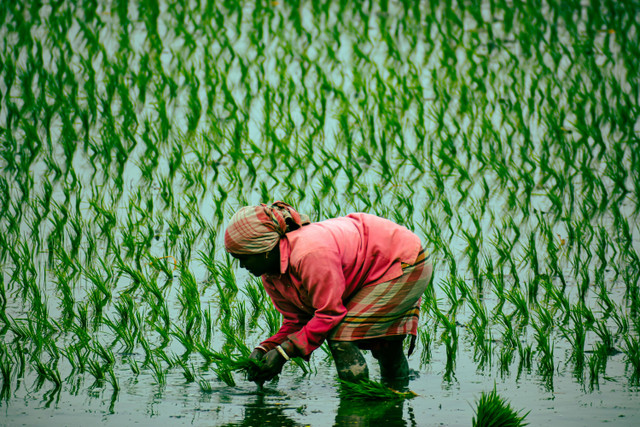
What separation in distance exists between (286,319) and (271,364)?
247 mm

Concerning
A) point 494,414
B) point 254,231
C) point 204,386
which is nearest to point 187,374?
point 204,386

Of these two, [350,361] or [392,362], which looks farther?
[392,362]

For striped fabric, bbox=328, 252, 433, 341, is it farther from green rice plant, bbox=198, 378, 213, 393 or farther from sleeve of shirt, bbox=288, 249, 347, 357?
green rice plant, bbox=198, 378, 213, 393

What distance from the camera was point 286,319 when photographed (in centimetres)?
329

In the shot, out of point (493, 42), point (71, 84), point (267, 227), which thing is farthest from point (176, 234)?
point (493, 42)

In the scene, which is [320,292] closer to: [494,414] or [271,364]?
[271,364]

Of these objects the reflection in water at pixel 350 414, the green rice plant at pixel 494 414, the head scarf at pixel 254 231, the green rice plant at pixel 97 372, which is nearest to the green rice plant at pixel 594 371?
the green rice plant at pixel 494 414

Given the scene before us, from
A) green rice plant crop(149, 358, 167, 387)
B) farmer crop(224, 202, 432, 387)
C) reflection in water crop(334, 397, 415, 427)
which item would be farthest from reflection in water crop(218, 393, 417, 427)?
green rice plant crop(149, 358, 167, 387)

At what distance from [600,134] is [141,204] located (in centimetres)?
Result: 308

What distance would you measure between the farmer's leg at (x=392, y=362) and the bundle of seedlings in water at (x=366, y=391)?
18 centimetres

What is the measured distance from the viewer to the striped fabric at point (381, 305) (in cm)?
313

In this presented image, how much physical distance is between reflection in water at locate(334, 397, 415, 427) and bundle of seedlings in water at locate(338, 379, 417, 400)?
0.02 metres

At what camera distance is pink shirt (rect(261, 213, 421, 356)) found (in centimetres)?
292

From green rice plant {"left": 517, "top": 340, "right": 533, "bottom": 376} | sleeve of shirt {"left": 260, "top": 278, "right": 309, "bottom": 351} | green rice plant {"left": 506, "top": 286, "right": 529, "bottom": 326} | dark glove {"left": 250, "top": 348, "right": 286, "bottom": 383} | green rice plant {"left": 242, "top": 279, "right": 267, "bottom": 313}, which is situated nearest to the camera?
dark glove {"left": 250, "top": 348, "right": 286, "bottom": 383}
